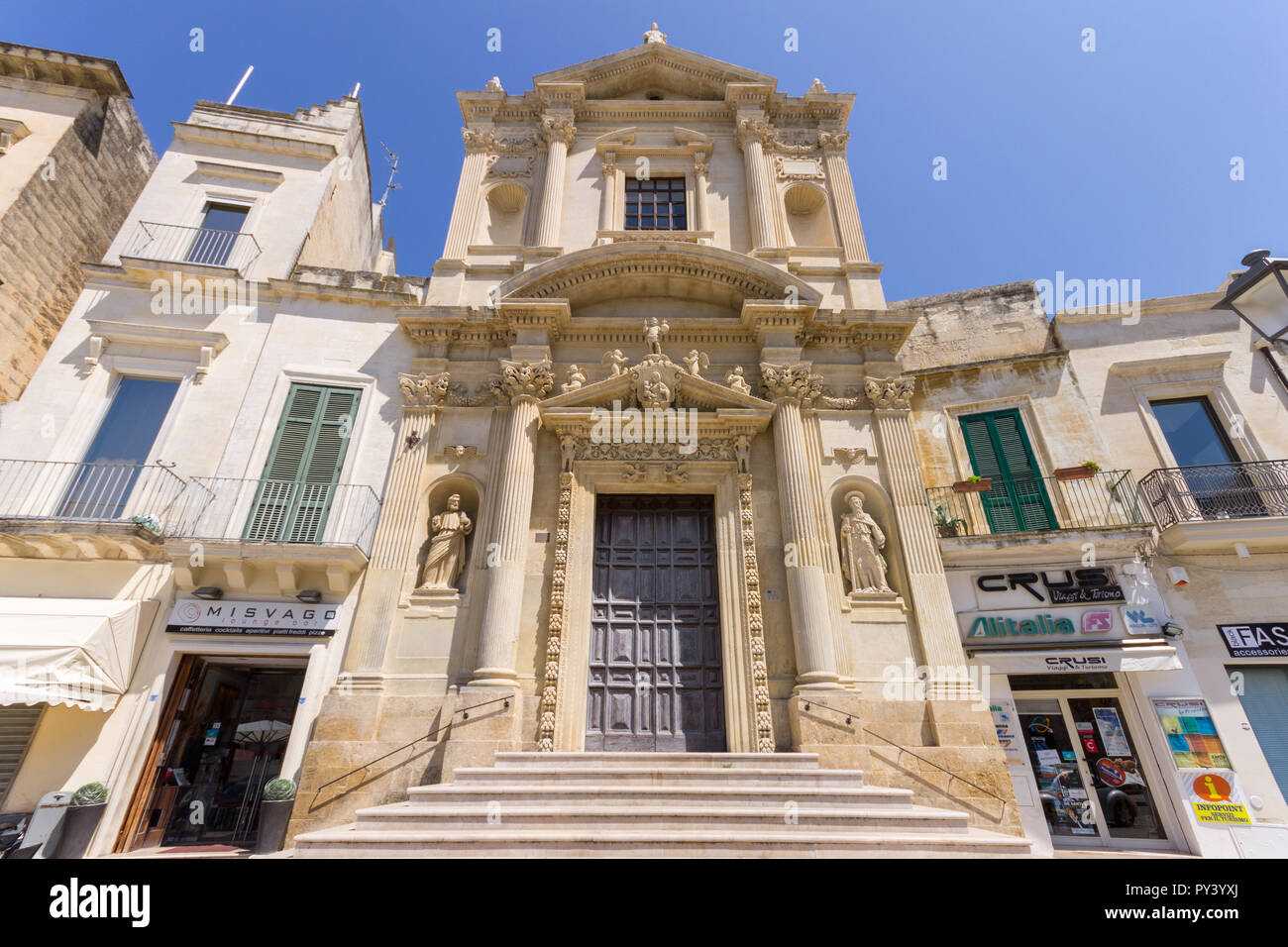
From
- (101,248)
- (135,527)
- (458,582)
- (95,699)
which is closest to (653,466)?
(458,582)

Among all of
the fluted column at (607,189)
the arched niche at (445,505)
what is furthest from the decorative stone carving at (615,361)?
the fluted column at (607,189)

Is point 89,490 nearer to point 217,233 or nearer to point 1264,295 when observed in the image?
point 217,233

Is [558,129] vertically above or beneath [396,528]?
above

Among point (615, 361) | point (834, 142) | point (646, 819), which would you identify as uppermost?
point (834, 142)

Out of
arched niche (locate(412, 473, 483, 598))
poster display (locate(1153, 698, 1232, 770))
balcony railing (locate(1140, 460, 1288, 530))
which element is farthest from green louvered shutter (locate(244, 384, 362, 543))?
balcony railing (locate(1140, 460, 1288, 530))

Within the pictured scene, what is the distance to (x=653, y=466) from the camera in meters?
10.6

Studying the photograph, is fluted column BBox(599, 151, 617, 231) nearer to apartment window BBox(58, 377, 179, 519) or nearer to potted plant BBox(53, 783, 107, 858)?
apartment window BBox(58, 377, 179, 519)

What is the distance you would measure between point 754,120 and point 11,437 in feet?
53.6

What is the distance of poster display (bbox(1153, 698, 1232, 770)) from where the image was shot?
8609 millimetres

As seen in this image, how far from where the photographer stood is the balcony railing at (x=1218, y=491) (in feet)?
33.2

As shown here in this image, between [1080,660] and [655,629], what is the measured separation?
267 inches

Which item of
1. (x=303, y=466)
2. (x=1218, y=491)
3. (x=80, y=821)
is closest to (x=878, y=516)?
(x=1218, y=491)

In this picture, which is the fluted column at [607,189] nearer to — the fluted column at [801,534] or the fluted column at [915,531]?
the fluted column at [801,534]

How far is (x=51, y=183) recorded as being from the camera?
12.4m
